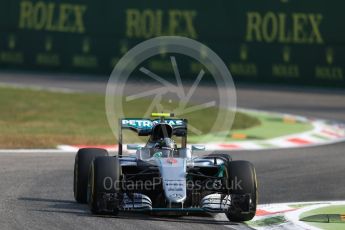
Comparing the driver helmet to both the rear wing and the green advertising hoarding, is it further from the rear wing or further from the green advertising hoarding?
the green advertising hoarding

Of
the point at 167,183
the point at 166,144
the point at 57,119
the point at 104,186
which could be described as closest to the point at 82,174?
the point at 166,144

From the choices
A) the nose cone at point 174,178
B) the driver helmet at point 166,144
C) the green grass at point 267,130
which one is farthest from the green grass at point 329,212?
the green grass at point 267,130

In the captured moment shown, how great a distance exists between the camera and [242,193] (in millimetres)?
11188

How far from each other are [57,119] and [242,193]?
12702 millimetres

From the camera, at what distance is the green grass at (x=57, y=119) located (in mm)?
19516

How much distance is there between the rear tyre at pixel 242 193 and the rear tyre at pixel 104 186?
4.36ft

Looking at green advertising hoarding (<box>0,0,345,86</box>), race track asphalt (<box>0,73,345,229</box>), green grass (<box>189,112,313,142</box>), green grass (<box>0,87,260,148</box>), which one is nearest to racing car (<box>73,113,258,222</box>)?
race track asphalt (<box>0,73,345,229</box>)

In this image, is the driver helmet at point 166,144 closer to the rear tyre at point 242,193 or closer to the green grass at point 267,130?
the rear tyre at point 242,193

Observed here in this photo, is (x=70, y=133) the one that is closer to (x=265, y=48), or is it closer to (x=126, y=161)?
(x=126, y=161)


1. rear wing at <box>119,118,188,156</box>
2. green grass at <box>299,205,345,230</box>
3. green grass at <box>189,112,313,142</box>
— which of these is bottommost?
green grass at <box>299,205,345,230</box>

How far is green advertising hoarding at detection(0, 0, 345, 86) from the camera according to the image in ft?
108

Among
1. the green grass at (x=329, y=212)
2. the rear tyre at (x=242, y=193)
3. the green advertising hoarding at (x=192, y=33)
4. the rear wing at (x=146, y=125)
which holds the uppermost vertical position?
the green advertising hoarding at (x=192, y=33)

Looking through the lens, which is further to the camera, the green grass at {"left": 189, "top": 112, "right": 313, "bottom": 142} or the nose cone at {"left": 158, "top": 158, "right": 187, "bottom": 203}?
the green grass at {"left": 189, "top": 112, "right": 313, "bottom": 142}

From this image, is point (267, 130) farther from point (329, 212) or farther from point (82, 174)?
point (82, 174)
